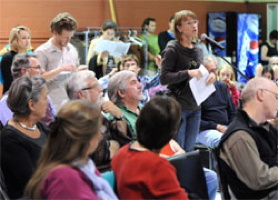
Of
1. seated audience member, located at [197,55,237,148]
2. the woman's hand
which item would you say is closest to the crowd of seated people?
the woman's hand

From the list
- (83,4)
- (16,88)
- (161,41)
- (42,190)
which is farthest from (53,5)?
(42,190)

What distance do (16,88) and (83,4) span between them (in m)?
4.66

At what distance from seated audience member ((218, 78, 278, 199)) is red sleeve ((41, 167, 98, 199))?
0.92 metres

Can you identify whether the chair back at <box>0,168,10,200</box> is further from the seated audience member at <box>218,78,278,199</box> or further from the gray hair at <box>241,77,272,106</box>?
the gray hair at <box>241,77,272,106</box>

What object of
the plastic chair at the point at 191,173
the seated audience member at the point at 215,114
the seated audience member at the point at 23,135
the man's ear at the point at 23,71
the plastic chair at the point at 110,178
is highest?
the man's ear at the point at 23,71

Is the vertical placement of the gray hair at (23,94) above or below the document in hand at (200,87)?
above

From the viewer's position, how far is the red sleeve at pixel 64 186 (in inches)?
69.8

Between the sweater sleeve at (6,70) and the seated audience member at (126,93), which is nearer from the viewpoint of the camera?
the seated audience member at (126,93)

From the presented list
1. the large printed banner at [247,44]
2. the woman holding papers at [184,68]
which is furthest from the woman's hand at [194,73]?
the large printed banner at [247,44]

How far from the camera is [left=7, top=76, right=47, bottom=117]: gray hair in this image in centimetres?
258

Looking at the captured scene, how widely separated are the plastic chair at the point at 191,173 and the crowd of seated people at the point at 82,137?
5.7 inches

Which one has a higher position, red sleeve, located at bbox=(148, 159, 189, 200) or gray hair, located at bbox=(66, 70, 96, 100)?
gray hair, located at bbox=(66, 70, 96, 100)

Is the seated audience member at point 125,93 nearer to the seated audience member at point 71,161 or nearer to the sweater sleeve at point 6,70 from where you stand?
the sweater sleeve at point 6,70

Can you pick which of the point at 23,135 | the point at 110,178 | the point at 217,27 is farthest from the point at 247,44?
the point at 110,178
